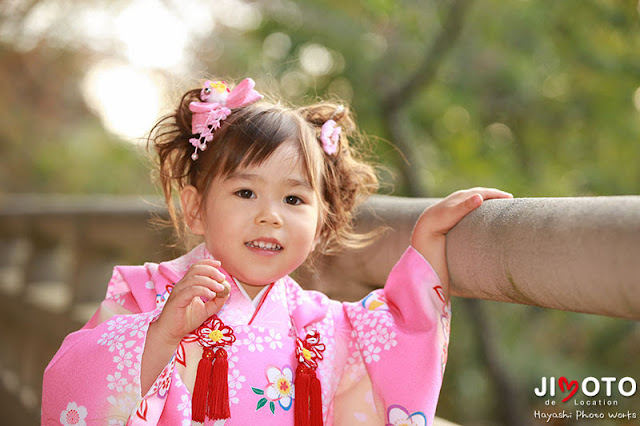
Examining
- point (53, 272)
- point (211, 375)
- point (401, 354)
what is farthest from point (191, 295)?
point (53, 272)

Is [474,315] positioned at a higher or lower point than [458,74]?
lower

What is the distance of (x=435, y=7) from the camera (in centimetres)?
352

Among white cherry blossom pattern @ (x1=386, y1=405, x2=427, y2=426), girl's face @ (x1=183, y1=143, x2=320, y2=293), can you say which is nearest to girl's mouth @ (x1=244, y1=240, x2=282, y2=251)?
girl's face @ (x1=183, y1=143, x2=320, y2=293)

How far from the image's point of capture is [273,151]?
3.88 ft

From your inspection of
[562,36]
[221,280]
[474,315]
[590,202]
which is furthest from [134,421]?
[562,36]

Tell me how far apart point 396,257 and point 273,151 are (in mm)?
302

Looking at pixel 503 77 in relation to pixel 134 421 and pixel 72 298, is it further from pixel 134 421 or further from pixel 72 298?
pixel 134 421

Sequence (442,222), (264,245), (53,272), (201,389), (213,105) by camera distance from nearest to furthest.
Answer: (442,222) → (201,389) → (264,245) → (213,105) → (53,272)

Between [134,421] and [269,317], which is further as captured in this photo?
[269,317]

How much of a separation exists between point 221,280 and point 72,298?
170 centimetres

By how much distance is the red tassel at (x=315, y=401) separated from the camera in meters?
1.08

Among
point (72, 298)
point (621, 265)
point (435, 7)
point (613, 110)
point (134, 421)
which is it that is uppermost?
point (435, 7)

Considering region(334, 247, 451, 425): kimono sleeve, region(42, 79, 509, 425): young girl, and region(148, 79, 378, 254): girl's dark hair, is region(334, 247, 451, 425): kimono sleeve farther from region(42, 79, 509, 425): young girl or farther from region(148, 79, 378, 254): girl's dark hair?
region(148, 79, 378, 254): girl's dark hair

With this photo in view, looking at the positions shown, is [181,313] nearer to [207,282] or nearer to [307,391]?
[207,282]
